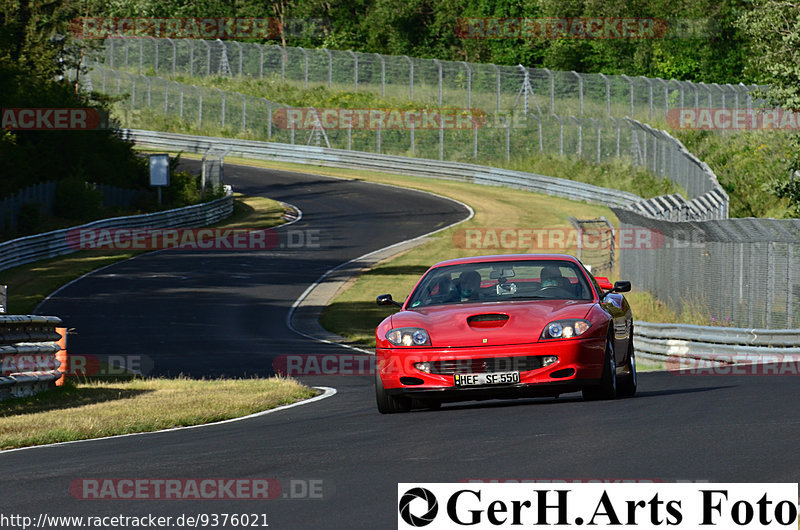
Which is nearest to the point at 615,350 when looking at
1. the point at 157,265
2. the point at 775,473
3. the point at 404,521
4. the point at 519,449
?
the point at 519,449

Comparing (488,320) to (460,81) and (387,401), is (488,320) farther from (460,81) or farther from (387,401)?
(460,81)

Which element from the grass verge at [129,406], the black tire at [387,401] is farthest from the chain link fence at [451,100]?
the black tire at [387,401]

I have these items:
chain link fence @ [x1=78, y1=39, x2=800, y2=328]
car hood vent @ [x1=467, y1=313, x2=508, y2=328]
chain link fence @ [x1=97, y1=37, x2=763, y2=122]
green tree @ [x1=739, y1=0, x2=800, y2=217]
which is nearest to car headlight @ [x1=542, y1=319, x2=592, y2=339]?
car hood vent @ [x1=467, y1=313, x2=508, y2=328]

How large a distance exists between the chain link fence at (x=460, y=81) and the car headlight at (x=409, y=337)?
46.6 m

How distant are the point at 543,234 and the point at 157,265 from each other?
48.2 ft

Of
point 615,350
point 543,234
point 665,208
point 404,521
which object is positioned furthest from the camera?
point 543,234

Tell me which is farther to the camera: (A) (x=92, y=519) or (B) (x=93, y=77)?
(B) (x=93, y=77)

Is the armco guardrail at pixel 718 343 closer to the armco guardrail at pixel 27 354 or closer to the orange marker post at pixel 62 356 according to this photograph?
the orange marker post at pixel 62 356

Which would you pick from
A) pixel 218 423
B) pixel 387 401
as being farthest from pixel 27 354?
pixel 387 401

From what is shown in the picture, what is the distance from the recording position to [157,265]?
43000mm

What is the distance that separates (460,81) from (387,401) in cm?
5636

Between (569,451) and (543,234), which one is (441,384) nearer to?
(569,451)

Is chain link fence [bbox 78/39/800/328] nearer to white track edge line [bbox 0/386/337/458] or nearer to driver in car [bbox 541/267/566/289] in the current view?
white track edge line [bbox 0/386/337/458]

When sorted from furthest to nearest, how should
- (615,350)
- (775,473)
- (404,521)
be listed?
(615,350), (775,473), (404,521)
